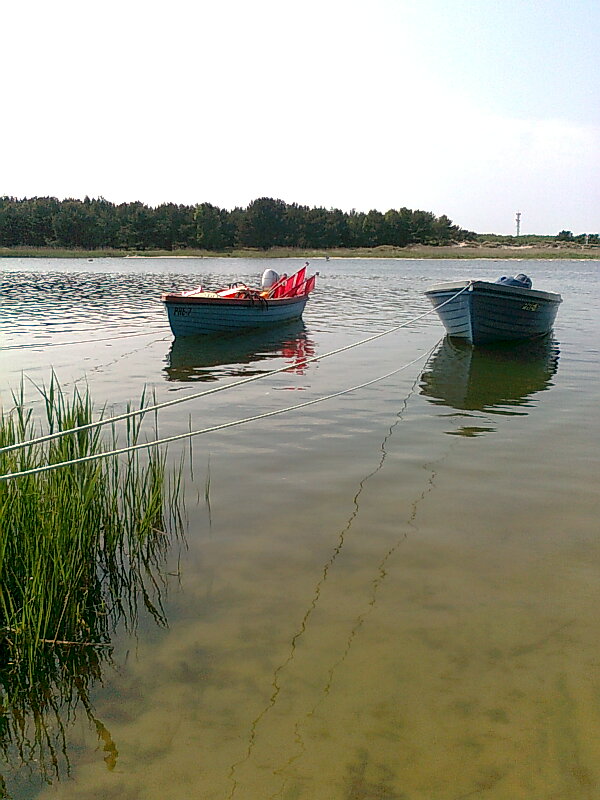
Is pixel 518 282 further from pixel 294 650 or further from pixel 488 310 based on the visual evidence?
pixel 294 650

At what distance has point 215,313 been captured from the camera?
53.5ft

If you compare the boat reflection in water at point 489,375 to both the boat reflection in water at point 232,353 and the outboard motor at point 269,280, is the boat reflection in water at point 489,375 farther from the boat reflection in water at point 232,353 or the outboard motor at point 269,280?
the outboard motor at point 269,280

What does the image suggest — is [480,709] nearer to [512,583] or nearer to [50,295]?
[512,583]

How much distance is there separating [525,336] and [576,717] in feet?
43.6

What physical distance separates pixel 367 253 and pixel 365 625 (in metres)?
115

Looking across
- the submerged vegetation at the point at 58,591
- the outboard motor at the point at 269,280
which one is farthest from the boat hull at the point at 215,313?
the submerged vegetation at the point at 58,591

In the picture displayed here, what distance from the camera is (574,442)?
811 centimetres

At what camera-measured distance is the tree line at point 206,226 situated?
110 metres

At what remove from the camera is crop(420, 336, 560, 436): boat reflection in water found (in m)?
10.4

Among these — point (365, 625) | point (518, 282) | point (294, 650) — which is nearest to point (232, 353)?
point (518, 282)

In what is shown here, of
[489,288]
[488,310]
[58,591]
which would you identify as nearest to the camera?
[58,591]

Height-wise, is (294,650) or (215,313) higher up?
(215,313)

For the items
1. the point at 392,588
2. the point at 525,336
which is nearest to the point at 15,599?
the point at 392,588

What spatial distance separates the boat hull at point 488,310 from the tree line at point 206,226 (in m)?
102
